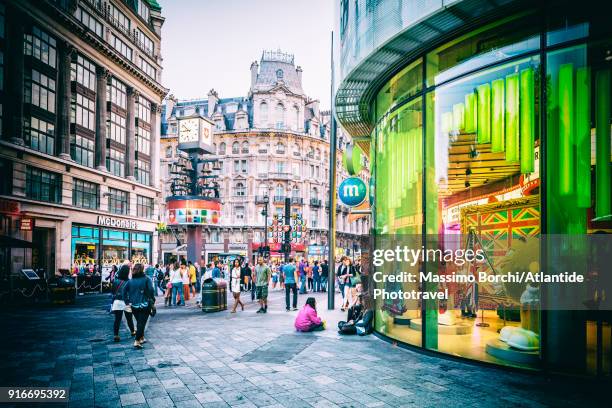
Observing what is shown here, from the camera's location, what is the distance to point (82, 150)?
102 ft

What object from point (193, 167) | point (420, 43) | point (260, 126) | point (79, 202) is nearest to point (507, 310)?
point (420, 43)

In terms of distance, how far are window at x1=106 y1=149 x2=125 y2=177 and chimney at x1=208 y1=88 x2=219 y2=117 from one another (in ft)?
84.5

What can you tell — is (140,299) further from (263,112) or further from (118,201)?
(263,112)

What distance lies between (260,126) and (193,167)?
2471 centimetres

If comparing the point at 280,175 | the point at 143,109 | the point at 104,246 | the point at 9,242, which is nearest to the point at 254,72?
the point at 280,175

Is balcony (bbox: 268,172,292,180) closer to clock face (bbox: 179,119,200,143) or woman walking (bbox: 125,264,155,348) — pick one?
clock face (bbox: 179,119,200,143)

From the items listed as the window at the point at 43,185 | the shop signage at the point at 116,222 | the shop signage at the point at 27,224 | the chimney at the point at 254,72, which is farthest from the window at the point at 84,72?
the chimney at the point at 254,72

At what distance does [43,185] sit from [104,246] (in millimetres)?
7704

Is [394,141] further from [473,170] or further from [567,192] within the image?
[567,192]

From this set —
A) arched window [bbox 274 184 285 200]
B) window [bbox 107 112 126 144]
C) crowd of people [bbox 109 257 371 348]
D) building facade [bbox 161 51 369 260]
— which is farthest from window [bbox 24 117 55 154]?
arched window [bbox 274 184 285 200]

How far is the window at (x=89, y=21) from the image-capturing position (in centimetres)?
3036

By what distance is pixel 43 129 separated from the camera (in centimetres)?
2706

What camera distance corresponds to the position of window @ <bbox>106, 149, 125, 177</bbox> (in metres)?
34.2

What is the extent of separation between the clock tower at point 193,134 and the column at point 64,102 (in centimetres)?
773
